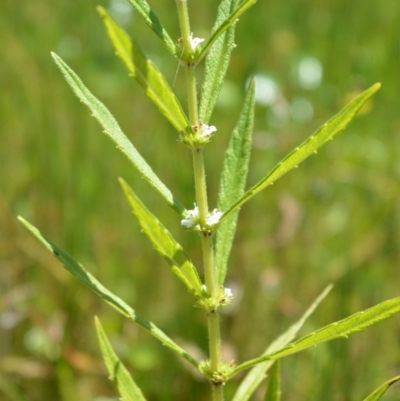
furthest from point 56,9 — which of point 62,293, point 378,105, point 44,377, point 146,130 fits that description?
point 44,377

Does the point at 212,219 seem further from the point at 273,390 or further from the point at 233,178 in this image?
the point at 273,390

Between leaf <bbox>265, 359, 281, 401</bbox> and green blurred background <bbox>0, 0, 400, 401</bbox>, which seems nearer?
leaf <bbox>265, 359, 281, 401</bbox>

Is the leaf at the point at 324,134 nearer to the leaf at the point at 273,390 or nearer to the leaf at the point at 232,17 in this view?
the leaf at the point at 232,17

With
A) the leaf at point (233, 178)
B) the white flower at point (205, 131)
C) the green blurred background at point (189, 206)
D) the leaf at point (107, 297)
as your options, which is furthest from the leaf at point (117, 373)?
the green blurred background at point (189, 206)

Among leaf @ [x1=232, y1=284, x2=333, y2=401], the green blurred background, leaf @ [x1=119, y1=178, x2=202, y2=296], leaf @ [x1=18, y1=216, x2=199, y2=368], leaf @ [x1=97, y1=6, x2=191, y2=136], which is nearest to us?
leaf @ [x1=97, y1=6, x2=191, y2=136]

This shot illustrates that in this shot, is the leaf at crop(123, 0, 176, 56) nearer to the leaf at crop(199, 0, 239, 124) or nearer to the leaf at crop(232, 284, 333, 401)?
the leaf at crop(199, 0, 239, 124)

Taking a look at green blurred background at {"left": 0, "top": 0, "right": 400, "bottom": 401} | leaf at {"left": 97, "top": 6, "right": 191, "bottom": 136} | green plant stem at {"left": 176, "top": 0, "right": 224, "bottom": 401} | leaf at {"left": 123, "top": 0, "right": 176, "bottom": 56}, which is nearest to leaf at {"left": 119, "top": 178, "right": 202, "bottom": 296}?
green plant stem at {"left": 176, "top": 0, "right": 224, "bottom": 401}
